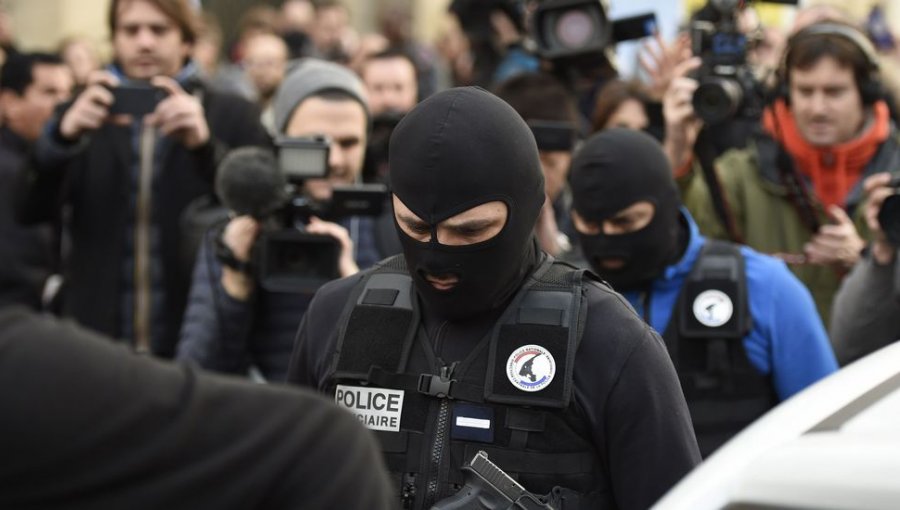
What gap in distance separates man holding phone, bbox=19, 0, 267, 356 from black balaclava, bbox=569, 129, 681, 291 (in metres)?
1.66

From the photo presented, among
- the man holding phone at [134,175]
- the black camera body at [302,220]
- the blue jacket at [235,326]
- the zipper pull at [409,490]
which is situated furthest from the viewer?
the man holding phone at [134,175]

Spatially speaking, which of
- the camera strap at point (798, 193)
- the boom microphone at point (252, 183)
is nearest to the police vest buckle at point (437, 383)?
the boom microphone at point (252, 183)

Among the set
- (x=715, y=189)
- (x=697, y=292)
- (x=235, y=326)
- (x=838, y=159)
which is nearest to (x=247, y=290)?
(x=235, y=326)

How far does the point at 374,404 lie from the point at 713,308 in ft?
3.77

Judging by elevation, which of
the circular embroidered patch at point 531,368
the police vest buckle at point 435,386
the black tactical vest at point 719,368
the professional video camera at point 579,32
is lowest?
the black tactical vest at point 719,368

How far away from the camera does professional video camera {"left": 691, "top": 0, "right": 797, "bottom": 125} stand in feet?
14.9

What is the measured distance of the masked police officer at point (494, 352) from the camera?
2.62 metres

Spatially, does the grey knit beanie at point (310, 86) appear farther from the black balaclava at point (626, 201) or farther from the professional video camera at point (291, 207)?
the black balaclava at point (626, 201)

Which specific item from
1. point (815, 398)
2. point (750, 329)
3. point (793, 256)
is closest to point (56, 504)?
point (815, 398)

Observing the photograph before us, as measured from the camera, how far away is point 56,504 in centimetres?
143

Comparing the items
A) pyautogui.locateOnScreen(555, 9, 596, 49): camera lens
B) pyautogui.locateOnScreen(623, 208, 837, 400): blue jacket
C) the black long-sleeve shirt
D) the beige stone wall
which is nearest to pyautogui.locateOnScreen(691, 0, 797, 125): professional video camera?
pyautogui.locateOnScreen(555, 9, 596, 49): camera lens

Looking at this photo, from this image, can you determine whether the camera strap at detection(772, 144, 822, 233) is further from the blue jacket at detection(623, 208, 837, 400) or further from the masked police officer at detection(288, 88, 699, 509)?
the masked police officer at detection(288, 88, 699, 509)

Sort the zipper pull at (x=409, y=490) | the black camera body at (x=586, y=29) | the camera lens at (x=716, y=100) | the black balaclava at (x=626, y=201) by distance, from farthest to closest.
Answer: the black camera body at (x=586, y=29), the camera lens at (x=716, y=100), the black balaclava at (x=626, y=201), the zipper pull at (x=409, y=490)

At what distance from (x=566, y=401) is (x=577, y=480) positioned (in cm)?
15
